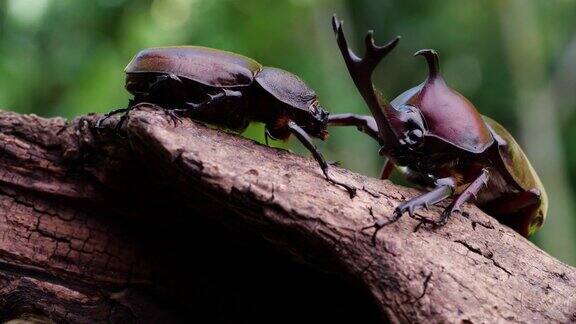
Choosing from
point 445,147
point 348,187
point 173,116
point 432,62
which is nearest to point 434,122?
point 445,147

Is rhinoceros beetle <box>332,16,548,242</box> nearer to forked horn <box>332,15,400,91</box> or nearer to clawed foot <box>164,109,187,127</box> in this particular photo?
forked horn <box>332,15,400,91</box>

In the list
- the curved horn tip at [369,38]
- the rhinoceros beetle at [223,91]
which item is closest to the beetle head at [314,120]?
the rhinoceros beetle at [223,91]

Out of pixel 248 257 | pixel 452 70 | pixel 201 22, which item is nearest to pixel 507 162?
pixel 248 257

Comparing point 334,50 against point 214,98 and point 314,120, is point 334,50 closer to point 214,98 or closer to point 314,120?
point 314,120

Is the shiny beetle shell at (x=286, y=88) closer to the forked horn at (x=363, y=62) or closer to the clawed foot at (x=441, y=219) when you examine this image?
the forked horn at (x=363, y=62)

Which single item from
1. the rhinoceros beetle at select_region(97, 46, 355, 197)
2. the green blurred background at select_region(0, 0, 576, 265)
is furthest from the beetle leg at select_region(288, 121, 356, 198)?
the green blurred background at select_region(0, 0, 576, 265)

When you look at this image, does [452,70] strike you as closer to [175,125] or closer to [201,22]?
[201,22]
